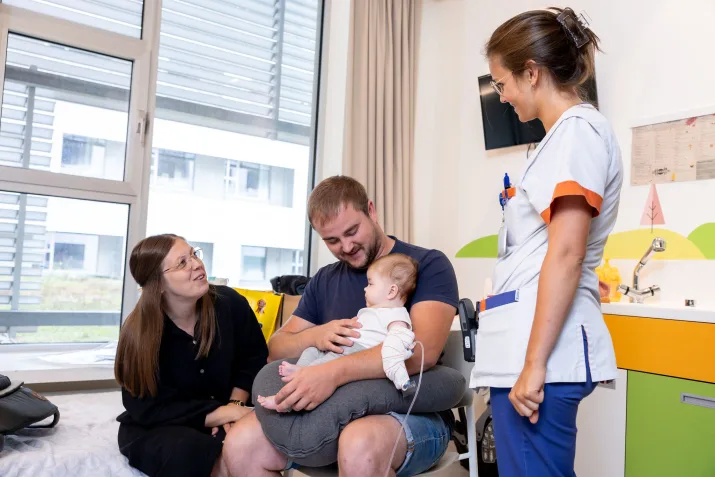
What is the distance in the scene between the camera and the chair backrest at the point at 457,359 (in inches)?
63.8

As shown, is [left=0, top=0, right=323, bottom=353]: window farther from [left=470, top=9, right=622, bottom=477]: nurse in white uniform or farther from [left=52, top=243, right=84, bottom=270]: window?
[left=470, top=9, right=622, bottom=477]: nurse in white uniform

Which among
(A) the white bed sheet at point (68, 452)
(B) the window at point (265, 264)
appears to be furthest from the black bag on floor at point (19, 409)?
(B) the window at point (265, 264)

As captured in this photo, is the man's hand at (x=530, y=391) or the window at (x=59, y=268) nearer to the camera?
the man's hand at (x=530, y=391)

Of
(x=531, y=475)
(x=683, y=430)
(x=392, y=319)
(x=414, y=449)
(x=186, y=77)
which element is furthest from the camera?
(x=186, y=77)

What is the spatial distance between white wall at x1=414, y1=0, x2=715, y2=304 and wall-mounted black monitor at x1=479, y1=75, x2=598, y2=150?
77 mm

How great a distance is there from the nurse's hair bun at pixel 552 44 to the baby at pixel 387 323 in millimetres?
624

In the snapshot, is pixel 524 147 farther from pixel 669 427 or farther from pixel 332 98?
pixel 669 427

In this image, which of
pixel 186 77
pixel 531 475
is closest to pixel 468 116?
pixel 186 77

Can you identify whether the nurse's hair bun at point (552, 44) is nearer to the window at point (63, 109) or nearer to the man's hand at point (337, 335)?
the man's hand at point (337, 335)

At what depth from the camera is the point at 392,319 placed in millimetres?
A: 1502

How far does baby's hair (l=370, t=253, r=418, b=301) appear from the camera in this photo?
1.55 meters

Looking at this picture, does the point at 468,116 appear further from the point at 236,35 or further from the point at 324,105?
the point at 236,35

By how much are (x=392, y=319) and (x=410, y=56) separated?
8.35 ft

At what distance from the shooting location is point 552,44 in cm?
109
